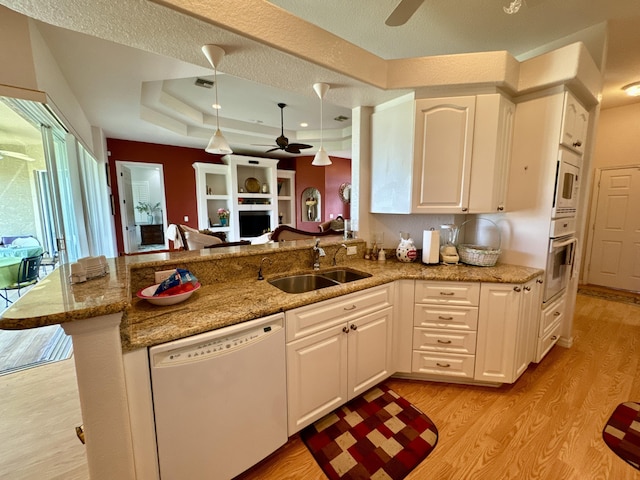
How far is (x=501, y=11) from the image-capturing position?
2.02 metres

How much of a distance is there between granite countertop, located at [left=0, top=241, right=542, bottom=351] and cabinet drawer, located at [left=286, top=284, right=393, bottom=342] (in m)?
0.05

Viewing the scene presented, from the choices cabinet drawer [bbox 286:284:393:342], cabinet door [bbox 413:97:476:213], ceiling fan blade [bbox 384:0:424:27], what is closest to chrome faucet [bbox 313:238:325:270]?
cabinet drawer [bbox 286:284:393:342]

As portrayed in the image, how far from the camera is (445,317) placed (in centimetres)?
201

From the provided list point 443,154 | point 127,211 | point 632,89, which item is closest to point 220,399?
point 443,154

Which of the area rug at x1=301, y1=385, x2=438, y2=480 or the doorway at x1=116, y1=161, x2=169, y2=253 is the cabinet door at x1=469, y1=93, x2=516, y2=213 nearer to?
the area rug at x1=301, y1=385, x2=438, y2=480

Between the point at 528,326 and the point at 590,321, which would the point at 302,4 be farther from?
the point at 590,321

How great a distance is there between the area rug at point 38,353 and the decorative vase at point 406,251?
3.03 meters

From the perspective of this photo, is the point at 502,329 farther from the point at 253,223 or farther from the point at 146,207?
the point at 146,207

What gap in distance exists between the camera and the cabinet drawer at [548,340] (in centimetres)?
224

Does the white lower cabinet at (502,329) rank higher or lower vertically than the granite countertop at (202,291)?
lower

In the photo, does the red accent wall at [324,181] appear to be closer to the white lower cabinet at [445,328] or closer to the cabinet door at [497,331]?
the white lower cabinet at [445,328]

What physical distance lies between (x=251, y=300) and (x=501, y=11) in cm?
270

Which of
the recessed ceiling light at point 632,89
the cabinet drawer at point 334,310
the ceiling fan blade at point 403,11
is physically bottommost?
the cabinet drawer at point 334,310

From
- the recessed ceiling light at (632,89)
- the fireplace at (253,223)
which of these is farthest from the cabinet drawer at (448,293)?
the fireplace at (253,223)
